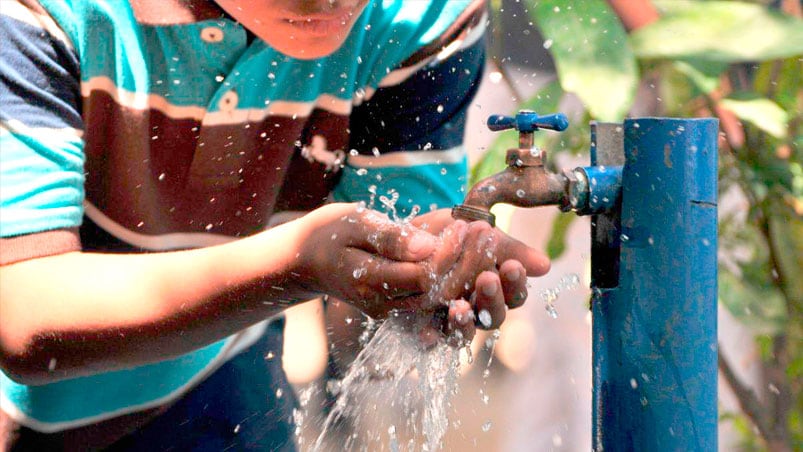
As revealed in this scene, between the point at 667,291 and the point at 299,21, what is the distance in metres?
0.54

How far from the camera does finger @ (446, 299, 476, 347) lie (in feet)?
2.82

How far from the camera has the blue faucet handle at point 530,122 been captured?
3.01ft

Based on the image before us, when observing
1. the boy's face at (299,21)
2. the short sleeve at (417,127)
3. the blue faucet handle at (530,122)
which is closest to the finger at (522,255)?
the blue faucet handle at (530,122)

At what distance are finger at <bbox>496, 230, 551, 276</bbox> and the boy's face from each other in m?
0.38

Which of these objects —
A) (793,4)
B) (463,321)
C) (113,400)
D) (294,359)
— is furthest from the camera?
(793,4)

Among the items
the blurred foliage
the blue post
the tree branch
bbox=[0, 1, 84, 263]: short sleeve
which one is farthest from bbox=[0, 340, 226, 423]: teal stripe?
the tree branch

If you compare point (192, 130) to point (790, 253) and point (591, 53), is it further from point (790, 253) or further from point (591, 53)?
point (790, 253)

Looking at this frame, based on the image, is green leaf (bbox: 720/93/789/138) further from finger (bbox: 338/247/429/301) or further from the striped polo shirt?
finger (bbox: 338/247/429/301)

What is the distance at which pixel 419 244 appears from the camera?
876 mm

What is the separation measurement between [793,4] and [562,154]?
2.31 feet

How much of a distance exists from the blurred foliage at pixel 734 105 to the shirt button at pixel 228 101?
0.76m

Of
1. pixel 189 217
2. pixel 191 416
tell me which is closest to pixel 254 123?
pixel 189 217

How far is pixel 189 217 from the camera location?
4.39 feet

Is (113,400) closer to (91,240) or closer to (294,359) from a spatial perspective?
(91,240)
